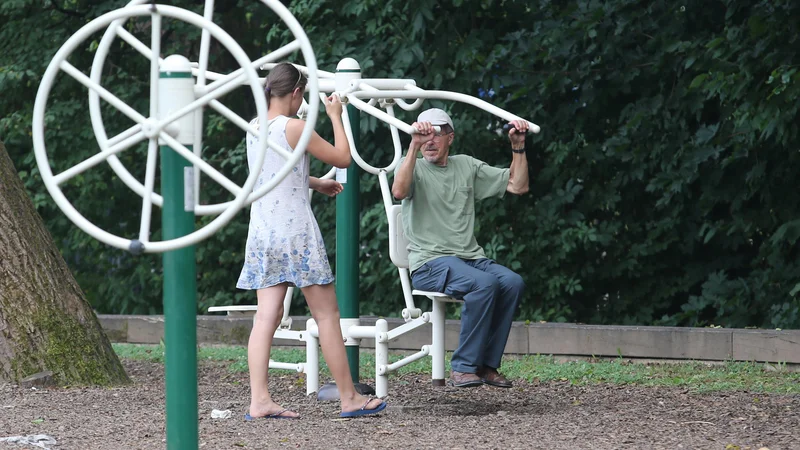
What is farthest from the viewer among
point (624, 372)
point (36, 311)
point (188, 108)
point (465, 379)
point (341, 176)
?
point (624, 372)

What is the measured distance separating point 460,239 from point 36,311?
2.08m

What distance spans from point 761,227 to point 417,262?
141 inches

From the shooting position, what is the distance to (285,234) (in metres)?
4.55

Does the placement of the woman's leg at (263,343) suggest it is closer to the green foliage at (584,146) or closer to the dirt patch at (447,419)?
the dirt patch at (447,419)

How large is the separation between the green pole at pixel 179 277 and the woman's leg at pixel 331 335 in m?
1.56

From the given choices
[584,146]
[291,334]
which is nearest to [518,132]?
[291,334]

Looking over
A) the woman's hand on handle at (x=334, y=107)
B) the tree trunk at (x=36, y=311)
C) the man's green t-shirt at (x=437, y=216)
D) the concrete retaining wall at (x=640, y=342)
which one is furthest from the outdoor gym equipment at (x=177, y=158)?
the concrete retaining wall at (x=640, y=342)

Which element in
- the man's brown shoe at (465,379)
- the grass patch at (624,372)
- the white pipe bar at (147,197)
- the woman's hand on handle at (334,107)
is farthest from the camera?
the grass patch at (624,372)

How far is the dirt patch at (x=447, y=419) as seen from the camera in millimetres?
4199

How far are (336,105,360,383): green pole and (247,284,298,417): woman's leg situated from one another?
2.78ft

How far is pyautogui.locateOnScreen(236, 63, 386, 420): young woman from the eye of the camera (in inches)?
179

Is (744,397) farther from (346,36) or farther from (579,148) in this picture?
(346,36)

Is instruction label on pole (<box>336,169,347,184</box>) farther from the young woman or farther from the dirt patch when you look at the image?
the dirt patch

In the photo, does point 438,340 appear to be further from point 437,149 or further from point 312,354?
point 437,149
